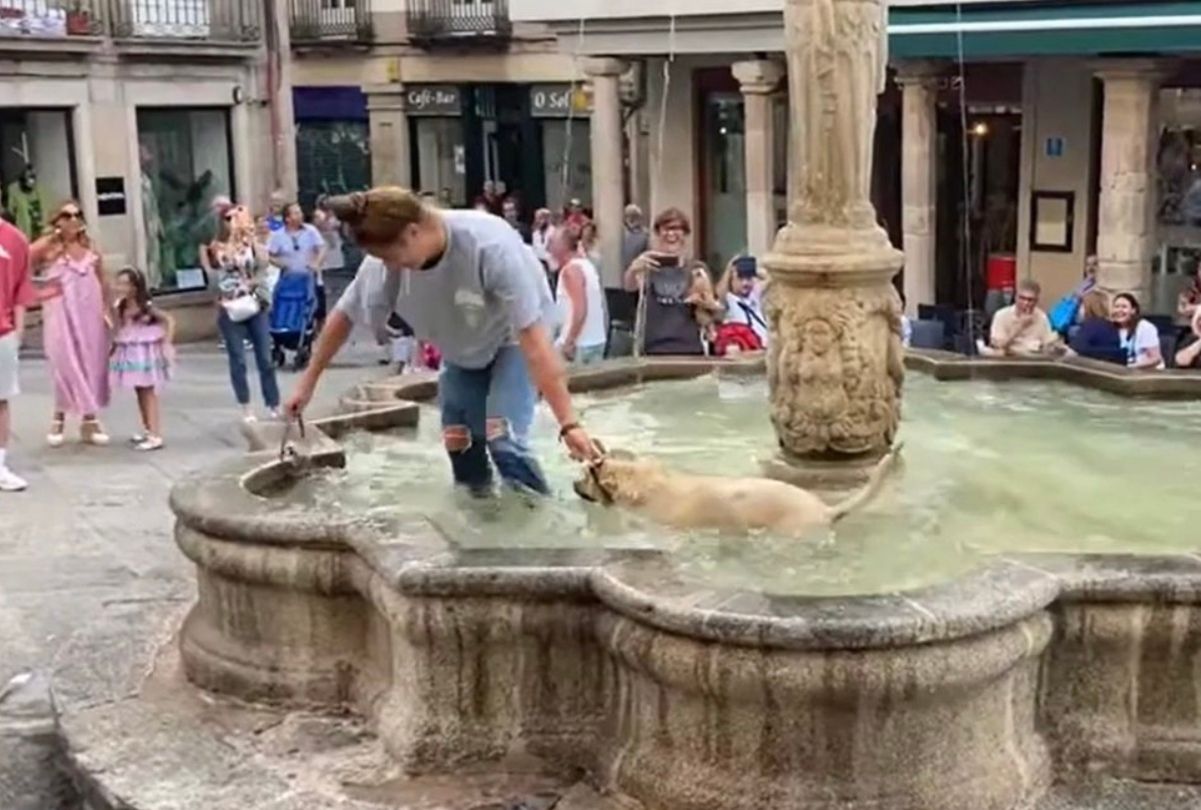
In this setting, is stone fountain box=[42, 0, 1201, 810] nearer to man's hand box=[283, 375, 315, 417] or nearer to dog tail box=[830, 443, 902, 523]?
man's hand box=[283, 375, 315, 417]

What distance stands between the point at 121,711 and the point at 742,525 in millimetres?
1939

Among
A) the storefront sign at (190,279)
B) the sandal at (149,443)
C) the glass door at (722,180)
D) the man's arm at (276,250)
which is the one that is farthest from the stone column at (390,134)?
the sandal at (149,443)

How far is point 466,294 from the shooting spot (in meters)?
5.38

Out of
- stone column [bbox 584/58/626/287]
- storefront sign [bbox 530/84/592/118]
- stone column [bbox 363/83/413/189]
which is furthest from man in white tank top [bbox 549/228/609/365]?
stone column [bbox 363/83/413/189]

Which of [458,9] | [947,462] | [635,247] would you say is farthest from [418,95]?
[947,462]

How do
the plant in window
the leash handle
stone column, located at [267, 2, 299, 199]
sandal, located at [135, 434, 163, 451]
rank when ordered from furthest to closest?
stone column, located at [267, 2, 299, 199]
the plant in window
sandal, located at [135, 434, 163, 451]
the leash handle

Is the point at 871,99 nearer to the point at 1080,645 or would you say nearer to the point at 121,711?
the point at 1080,645

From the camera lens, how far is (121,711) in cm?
503

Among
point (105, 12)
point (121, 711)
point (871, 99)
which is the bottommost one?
point (121, 711)

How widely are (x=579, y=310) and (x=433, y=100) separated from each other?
64.2 feet

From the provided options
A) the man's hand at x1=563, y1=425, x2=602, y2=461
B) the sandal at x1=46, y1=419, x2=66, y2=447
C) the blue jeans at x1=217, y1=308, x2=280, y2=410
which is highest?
the man's hand at x1=563, y1=425, x2=602, y2=461

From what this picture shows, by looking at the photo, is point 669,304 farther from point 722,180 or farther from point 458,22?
point 458,22

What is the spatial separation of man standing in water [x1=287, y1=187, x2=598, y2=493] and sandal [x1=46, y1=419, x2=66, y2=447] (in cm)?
525

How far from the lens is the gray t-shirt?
5.22 m
